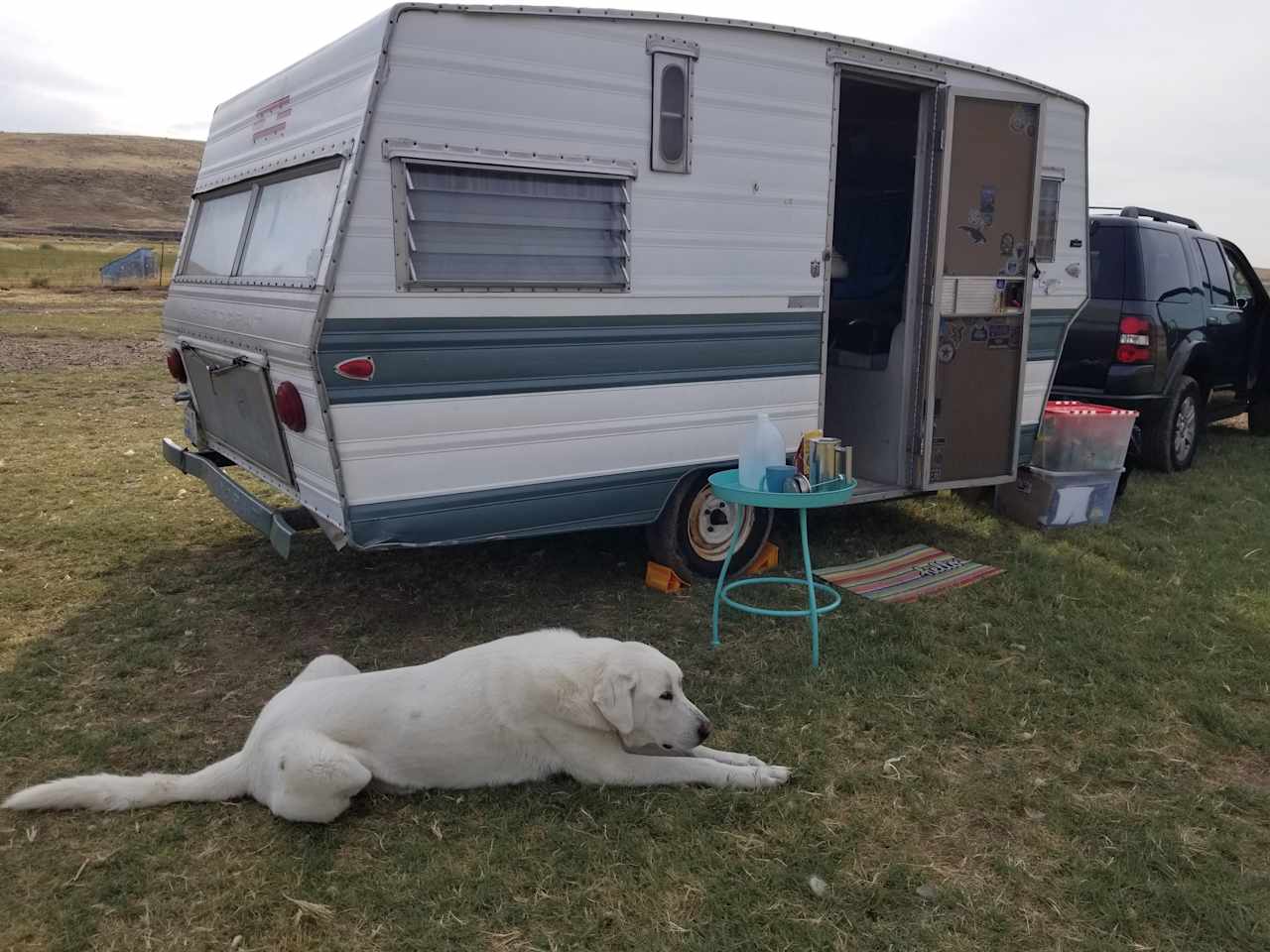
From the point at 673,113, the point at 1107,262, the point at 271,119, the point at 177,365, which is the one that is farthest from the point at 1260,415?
the point at 177,365

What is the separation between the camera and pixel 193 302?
225 inches

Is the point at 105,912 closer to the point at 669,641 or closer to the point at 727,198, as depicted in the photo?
the point at 669,641

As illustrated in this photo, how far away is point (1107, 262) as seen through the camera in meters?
8.16

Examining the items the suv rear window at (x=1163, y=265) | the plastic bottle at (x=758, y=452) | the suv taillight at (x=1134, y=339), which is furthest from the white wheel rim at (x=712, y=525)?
the suv rear window at (x=1163, y=265)

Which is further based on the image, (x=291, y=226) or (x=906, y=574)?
(x=906, y=574)

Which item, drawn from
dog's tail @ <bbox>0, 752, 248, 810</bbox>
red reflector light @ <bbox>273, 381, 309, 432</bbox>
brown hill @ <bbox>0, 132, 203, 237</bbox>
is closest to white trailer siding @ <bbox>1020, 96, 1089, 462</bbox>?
red reflector light @ <bbox>273, 381, 309, 432</bbox>

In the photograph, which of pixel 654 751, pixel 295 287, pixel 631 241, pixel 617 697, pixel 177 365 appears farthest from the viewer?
pixel 177 365

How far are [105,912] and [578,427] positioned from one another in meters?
2.87

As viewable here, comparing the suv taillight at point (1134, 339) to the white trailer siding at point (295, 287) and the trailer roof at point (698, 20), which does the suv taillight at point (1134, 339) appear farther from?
the white trailer siding at point (295, 287)

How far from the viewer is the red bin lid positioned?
23.3ft

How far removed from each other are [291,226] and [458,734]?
8.99 feet

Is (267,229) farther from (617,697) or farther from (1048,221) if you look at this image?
(1048,221)

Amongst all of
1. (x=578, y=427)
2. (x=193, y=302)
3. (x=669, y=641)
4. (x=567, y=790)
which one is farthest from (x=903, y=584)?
(x=193, y=302)

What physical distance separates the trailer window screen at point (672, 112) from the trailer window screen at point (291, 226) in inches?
A: 64.6
